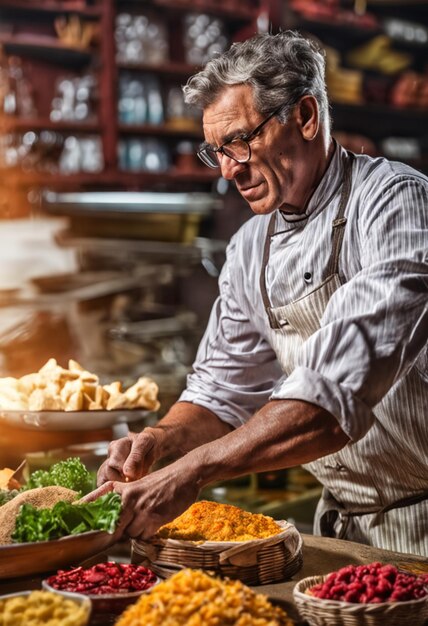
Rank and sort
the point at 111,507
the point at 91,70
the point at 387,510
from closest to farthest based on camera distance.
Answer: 1. the point at 111,507
2. the point at 387,510
3. the point at 91,70

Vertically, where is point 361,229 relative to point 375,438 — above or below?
above

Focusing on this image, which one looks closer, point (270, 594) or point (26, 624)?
point (26, 624)

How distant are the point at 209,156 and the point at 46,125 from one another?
3529mm

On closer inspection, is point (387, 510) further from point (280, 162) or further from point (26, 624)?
point (26, 624)

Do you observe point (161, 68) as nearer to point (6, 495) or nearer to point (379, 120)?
point (379, 120)

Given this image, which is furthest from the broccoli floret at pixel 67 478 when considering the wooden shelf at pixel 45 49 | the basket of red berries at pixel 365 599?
the wooden shelf at pixel 45 49

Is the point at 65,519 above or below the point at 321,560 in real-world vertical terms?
above

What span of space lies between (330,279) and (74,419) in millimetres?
Result: 717

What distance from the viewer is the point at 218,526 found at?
1804mm

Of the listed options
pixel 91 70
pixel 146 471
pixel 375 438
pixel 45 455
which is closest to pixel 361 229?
pixel 375 438

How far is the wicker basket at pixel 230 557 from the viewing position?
67.6 inches

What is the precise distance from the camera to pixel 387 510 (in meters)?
2.32

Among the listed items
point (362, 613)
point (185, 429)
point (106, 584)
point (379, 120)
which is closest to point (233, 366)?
point (185, 429)

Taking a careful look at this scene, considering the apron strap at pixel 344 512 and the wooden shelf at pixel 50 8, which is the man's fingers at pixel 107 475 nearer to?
the apron strap at pixel 344 512
